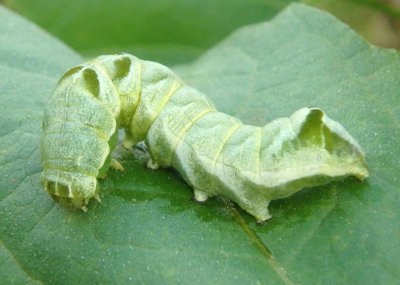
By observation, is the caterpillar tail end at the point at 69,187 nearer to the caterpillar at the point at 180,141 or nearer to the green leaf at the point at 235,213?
the caterpillar at the point at 180,141

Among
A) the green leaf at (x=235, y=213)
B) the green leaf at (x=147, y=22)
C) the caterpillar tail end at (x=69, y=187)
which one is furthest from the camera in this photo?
the green leaf at (x=147, y=22)

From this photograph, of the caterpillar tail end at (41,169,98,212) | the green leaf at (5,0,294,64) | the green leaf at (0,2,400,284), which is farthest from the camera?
the green leaf at (5,0,294,64)

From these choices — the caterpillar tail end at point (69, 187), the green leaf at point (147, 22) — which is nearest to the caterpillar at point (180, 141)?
the caterpillar tail end at point (69, 187)

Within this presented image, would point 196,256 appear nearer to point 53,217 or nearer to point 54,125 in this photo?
point 53,217

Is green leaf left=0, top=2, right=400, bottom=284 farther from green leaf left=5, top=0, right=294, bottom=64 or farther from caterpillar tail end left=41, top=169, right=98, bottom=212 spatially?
green leaf left=5, top=0, right=294, bottom=64

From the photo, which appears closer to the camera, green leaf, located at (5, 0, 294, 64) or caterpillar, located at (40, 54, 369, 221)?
caterpillar, located at (40, 54, 369, 221)

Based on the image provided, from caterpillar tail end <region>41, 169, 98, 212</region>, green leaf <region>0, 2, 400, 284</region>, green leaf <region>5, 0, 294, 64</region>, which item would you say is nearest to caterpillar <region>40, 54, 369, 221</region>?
caterpillar tail end <region>41, 169, 98, 212</region>
